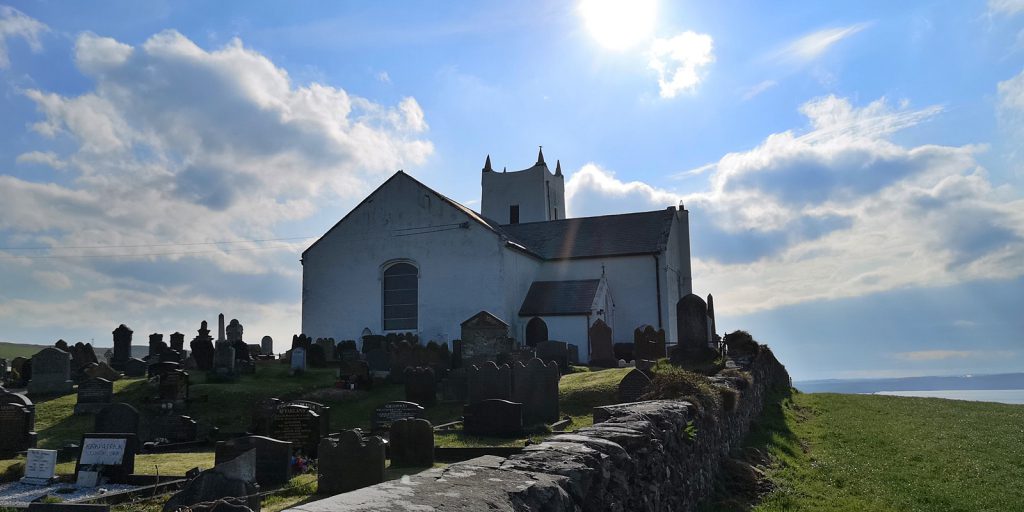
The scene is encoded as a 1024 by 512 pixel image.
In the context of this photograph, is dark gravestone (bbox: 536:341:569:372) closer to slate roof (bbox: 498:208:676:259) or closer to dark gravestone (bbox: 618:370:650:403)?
dark gravestone (bbox: 618:370:650:403)

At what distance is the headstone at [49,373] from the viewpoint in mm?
20234

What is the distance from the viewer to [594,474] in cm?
495

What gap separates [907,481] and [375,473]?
752 cm

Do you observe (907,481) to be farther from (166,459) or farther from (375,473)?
(166,459)

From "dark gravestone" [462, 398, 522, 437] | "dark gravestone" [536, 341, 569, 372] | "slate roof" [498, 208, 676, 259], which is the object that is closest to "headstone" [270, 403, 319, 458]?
"dark gravestone" [462, 398, 522, 437]

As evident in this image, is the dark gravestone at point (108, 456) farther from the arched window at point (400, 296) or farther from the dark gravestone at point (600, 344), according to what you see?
the arched window at point (400, 296)

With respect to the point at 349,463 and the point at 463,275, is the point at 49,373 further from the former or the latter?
the point at 463,275

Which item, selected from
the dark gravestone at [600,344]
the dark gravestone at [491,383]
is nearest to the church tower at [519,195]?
the dark gravestone at [600,344]

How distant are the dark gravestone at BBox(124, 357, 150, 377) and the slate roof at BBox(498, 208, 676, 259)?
57.7 feet

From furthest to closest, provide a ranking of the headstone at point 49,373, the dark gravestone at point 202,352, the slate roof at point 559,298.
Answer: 1. the slate roof at point 559,298
2. the dark gravestone at point 202,352
3. the headstone at point 49,373

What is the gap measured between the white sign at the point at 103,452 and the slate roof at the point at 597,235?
85.3ft

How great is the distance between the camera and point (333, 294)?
3478cm

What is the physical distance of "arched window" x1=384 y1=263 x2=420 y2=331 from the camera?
1329 inches

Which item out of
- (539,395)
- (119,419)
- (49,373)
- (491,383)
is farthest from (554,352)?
(49,373)
